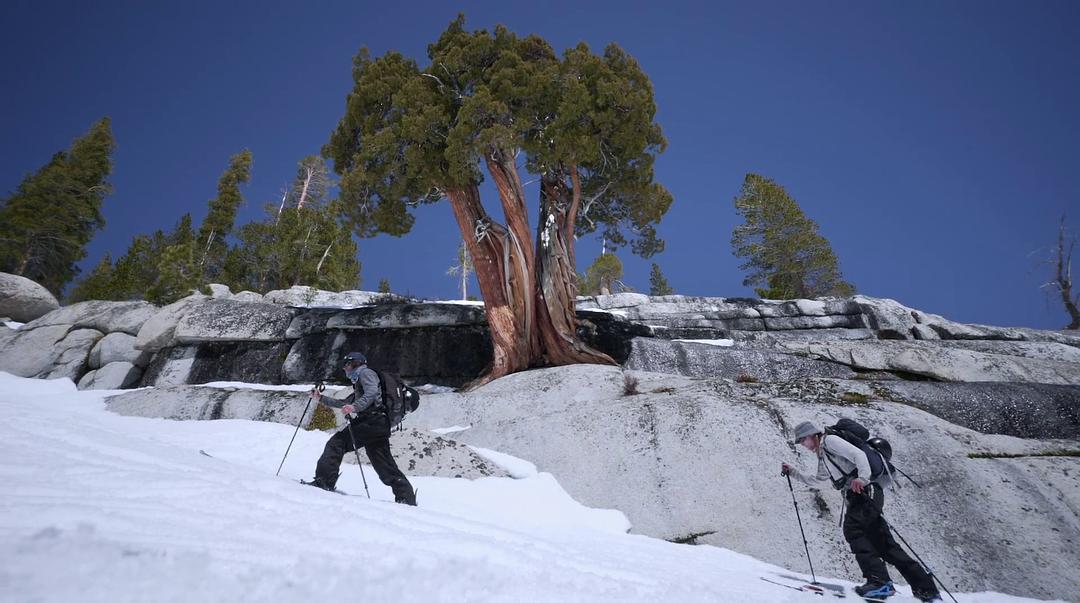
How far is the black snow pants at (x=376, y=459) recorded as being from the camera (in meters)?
5.97

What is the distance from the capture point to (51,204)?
28234mm

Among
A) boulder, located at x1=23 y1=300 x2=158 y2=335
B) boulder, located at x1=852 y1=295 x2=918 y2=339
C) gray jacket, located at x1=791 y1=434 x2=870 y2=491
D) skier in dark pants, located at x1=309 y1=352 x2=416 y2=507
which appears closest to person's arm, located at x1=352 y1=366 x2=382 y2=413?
skier in dark pants, located at x1=309 y1=352 x2=416 y2=507

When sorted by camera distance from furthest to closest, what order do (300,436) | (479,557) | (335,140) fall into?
(335,140) < (300,436) < (479,557)

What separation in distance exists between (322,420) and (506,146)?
28.5 ft

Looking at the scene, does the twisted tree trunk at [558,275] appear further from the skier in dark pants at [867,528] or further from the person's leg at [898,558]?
the person's leg at [898,558]

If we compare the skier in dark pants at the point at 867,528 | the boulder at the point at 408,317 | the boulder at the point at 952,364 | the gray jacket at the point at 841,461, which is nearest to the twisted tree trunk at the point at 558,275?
the boulder at the point at 408,317

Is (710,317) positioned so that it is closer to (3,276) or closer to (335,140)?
(335,140)

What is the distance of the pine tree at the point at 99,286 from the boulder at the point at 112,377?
15254 mm

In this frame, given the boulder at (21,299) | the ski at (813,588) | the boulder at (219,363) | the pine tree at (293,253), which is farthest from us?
the pine tree at (293,253)

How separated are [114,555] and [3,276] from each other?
89.7 feet

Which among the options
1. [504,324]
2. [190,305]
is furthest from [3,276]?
[504,324]

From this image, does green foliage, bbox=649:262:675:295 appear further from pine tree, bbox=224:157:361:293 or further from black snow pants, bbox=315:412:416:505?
black snow pants, bbox=315:412:416:505

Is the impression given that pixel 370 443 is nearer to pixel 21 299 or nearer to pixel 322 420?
pixel 322 420

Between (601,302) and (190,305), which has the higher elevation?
(601,302)
